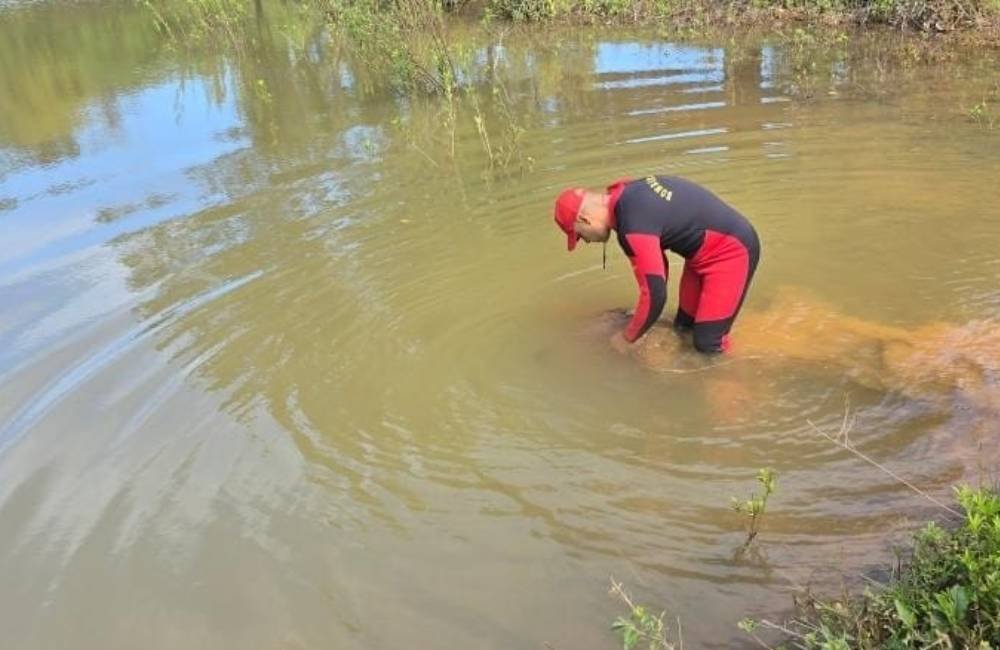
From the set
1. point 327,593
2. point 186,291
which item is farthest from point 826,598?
point 186,291

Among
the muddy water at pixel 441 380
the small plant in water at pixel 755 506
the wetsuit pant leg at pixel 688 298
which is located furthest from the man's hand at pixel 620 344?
the small plant in water at pixel 755 506

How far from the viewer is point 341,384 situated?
498cm

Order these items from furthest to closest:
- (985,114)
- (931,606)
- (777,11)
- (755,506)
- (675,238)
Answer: (777,11), (985,114), (675,238), (755,506), (931,606)

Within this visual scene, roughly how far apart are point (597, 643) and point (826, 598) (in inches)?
31.9

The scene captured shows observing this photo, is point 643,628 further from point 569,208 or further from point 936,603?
point 569,208

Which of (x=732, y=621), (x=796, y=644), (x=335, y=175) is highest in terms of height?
(x=335, y=175)

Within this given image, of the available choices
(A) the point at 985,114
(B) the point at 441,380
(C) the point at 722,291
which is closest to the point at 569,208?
(C) the point at 722,291

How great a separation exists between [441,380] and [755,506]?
7.21ft

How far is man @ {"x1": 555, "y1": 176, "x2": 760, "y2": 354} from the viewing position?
4230 mm

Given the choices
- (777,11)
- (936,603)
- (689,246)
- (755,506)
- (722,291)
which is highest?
(777,11)

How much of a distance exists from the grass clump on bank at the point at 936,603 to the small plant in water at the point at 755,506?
0.49 metres

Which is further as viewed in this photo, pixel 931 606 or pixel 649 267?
pixel 649 267

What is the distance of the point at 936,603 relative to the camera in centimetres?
239

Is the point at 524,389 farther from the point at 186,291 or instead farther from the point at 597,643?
the point at 186,291
